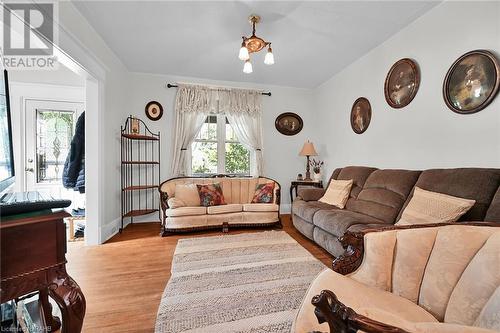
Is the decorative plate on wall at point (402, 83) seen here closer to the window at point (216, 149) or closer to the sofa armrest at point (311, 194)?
the sofa armrest at point (311, 194)

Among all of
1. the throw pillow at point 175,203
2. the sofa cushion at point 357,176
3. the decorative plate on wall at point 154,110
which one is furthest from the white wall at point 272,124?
the sofa cushion at point 357,176

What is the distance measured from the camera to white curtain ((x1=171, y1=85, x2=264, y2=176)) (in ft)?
13.0

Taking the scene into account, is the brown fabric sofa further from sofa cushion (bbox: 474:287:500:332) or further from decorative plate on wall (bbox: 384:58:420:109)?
sofa cushion (bbox: 474:287:500:332)

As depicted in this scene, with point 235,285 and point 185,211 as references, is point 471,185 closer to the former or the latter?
point 235,285

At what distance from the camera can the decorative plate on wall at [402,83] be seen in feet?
8.33

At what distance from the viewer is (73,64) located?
7.59 feet

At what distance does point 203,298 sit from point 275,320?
59 cm

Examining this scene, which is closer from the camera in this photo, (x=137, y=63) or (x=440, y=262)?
(x=440, y=262)

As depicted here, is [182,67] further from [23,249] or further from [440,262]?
[440,262]

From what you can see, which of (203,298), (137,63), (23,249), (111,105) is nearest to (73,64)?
(111,105)

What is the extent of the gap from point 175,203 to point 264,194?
4.68 feet

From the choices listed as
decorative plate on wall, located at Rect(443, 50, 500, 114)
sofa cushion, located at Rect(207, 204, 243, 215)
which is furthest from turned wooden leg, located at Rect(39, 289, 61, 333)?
decorative plate on wall, located at Rect(443, 50, 500, 114)

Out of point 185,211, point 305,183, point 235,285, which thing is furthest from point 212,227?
point 305,183

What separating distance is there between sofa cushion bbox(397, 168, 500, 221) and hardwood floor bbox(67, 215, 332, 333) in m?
1.29
